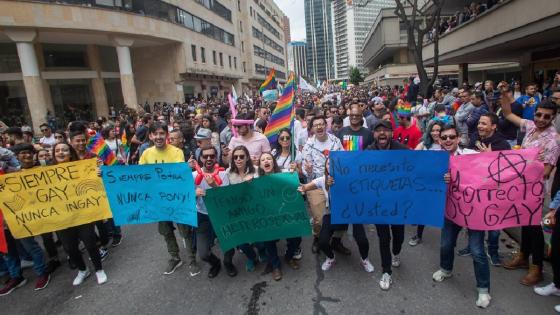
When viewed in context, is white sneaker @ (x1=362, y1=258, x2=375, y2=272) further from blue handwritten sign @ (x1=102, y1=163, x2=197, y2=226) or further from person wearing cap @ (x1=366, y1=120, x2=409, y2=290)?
blue handwritten sign @ (x1=102, y1=163, x2=197, y2=226)

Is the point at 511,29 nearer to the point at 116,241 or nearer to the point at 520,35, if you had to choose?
the point at 520,35

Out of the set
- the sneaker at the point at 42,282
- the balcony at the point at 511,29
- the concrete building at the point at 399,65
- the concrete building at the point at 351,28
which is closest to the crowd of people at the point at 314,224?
the sneaker at the point at 42,282

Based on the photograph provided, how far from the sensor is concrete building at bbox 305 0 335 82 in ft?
579

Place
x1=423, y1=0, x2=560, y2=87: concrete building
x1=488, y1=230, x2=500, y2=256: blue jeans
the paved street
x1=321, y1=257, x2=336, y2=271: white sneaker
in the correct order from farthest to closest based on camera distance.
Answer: x1=423, y1=0, x2=560, y2=87: concrete building < x1=321, y1=257, x2=336, y2=271: white sneaker < x1=488, y1=230, x2=500, y2=256: blue jeans < the paved street

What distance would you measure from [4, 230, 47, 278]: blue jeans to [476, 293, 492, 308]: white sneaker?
5091 mm

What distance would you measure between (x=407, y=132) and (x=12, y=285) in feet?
20.9

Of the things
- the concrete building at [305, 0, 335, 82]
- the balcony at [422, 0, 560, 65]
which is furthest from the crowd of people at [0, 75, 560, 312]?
the concrete building at [305, 0, 335, 82]

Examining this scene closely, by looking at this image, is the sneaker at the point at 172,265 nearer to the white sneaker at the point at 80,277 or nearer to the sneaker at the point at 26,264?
the white sneaker at the point at 80,277

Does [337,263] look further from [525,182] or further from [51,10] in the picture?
[51,10]

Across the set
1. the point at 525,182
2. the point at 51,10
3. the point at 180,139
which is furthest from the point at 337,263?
the point at 51,10

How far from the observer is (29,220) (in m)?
4.01

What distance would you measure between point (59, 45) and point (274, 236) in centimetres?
2904

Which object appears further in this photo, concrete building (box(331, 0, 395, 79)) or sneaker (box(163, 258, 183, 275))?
concrete building (box(331, 0, 395, 79))

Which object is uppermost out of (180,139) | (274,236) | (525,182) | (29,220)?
(180,139)
